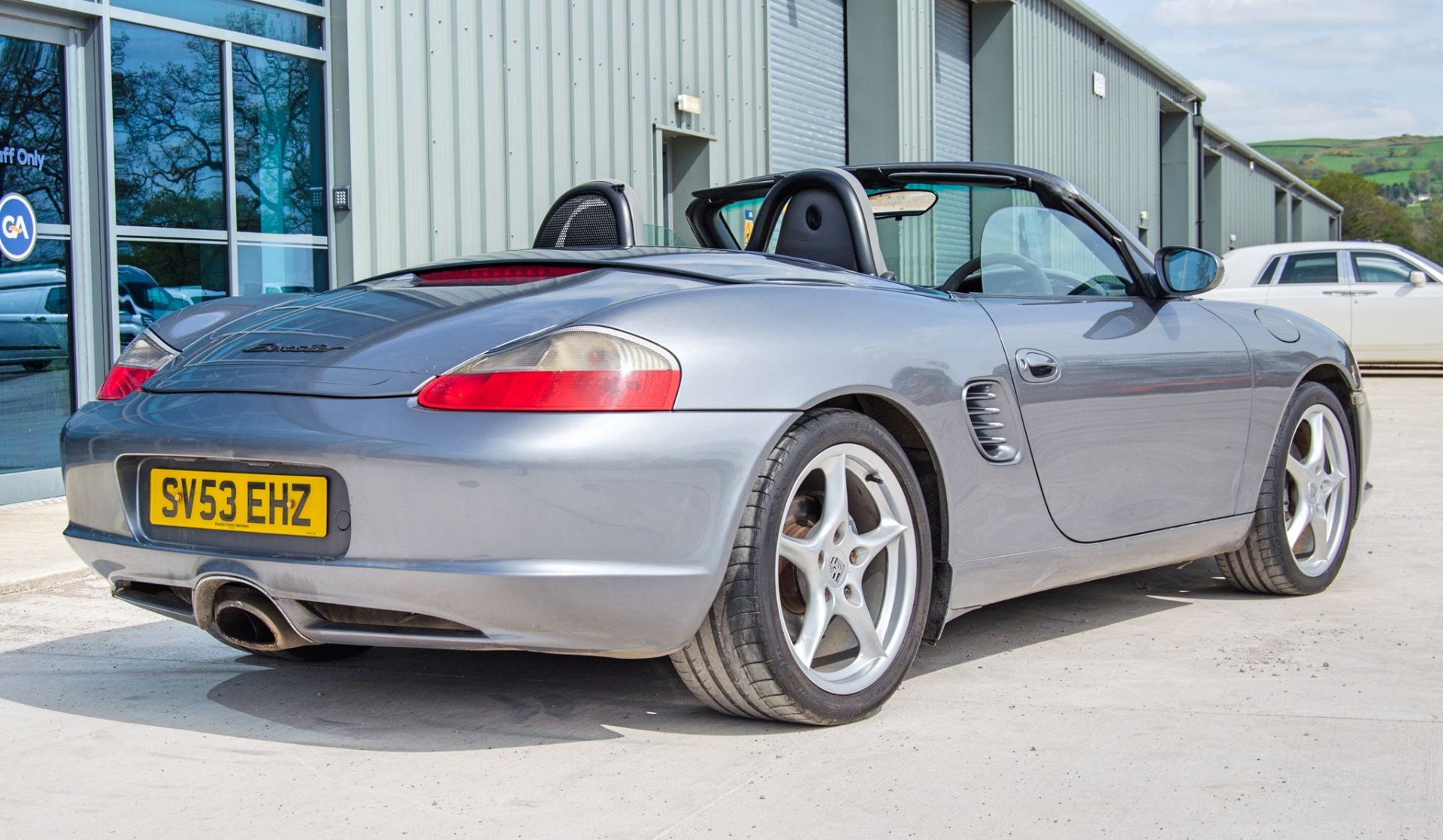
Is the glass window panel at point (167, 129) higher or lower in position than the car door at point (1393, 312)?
higher

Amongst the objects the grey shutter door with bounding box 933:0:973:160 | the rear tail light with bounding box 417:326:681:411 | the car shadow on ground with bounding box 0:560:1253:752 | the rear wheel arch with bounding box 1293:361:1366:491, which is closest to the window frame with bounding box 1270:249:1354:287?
the grey shutter door with bounding box 933:0:973:160

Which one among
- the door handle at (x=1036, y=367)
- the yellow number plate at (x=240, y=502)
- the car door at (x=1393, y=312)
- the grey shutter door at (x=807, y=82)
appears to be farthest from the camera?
the car door at (x=1393, y=312)

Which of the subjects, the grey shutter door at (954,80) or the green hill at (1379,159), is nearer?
the grey shutter door at (954,80)

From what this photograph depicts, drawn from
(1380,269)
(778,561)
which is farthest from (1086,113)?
(778,561)

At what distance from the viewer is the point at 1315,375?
4.70 m

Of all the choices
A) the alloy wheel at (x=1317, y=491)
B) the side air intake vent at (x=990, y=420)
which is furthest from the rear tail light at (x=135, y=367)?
the alloy wheel at (x=1317, y=491)

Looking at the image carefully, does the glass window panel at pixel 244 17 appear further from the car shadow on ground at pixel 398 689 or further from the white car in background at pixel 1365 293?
the white car in background at pixel 1365 293

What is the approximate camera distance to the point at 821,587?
9.90ft

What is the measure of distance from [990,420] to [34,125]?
19.0 feet

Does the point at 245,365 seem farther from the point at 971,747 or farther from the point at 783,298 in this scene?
the point at 971,747

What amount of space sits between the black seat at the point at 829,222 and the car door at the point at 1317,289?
1324 centimetres

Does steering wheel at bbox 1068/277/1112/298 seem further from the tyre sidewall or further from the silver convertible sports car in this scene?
the tyre sidewall

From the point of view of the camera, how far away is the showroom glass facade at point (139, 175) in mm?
7273

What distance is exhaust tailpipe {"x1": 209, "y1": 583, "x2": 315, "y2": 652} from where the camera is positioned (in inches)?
111
